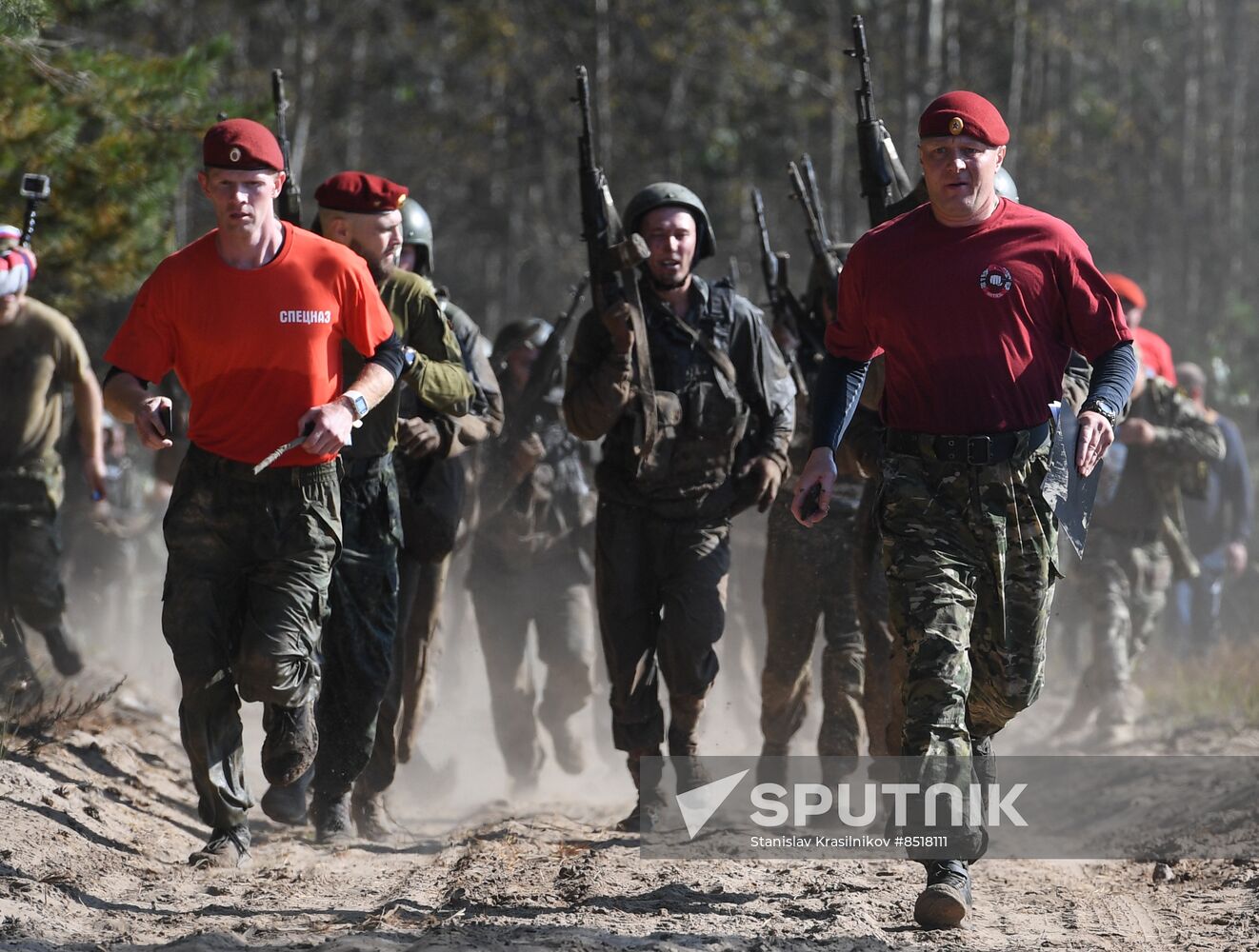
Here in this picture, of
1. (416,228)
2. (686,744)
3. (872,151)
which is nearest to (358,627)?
(686,744)

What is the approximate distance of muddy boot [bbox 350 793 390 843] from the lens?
7332mm

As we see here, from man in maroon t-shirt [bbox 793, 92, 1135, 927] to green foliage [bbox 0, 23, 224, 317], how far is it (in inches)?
206

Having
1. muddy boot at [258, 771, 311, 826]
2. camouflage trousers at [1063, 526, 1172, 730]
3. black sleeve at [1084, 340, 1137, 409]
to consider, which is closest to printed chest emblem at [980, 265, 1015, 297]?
black sleeve at [1084, 340, 1137, 409]

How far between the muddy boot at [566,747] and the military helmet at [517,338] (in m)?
2.22

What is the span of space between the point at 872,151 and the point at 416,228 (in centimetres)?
216

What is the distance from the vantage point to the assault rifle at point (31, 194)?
788 centimetres

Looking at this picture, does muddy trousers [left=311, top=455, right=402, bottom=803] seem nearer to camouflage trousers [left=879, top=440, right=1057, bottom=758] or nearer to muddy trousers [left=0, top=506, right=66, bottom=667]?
camouflage trousers [left=879, top=440, right=1057, bottom=758]

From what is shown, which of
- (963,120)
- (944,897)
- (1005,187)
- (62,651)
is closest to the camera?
(944,897)

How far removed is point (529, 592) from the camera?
980 centimetres

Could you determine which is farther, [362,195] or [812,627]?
[812,627]

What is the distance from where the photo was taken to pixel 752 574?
12828 millimetres

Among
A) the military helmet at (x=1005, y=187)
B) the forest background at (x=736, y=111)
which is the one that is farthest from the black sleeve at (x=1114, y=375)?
the forest background at (x=736, y=111)

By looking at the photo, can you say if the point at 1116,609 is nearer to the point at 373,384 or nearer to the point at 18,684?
the point at 373,384

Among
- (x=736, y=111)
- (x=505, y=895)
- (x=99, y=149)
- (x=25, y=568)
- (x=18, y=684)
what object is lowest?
(x=505, y=895)
